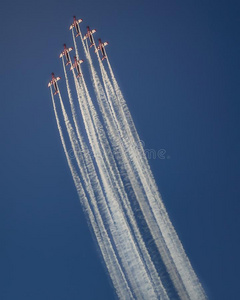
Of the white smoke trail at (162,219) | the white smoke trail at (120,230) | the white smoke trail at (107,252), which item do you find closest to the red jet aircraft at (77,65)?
the white smoke trail at (162,219)

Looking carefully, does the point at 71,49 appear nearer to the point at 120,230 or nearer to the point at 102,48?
the point at 102,48

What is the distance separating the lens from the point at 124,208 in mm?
19844

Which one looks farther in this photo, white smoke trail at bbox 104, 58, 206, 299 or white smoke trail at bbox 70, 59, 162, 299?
white smoke trail at bbox 104, 58, 206, 299

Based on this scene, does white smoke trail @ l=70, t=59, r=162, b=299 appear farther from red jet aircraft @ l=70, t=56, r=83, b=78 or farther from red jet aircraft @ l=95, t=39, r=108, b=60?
red jet aircraft @ l=95, t=39, r=108, b=60

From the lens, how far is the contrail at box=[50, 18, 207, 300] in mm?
18922

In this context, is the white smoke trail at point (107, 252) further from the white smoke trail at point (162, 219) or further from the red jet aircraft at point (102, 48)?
the red jet aircraft at point (102, 48)

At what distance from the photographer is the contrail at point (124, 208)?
18.9 m

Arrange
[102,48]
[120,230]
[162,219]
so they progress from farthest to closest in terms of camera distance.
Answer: [102,48]
[162,219]
[120,230]

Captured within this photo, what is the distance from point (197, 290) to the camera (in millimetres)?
19391

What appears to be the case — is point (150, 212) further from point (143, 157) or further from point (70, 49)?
point (70, 49)

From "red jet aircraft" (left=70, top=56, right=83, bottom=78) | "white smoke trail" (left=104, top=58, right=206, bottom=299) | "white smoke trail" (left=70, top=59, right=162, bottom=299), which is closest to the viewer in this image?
"white smoke trail" (left=70, top=59, right=162, bottom=299)

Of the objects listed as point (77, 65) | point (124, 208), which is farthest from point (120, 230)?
point (77, 65)

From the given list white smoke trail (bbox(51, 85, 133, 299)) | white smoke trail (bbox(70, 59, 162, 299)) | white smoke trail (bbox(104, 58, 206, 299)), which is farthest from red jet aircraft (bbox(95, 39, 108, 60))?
white smoke trail (bbox(51, 85, 133, 299))

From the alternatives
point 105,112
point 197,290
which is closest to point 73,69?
point 105,112
